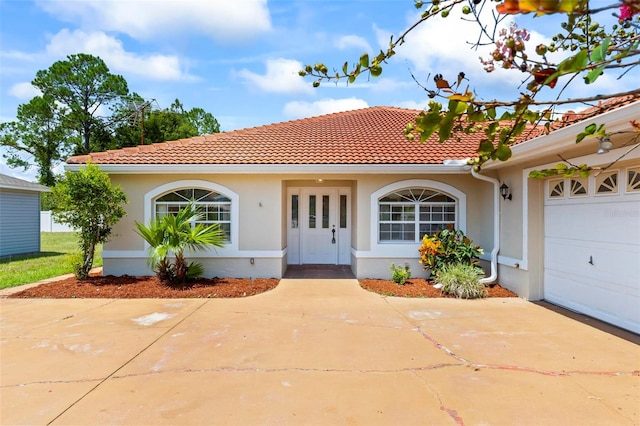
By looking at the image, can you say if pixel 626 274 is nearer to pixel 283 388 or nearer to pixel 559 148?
pixel 559 148

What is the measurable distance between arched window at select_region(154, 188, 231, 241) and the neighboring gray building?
991cm

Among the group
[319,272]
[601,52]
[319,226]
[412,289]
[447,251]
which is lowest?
[412,289]

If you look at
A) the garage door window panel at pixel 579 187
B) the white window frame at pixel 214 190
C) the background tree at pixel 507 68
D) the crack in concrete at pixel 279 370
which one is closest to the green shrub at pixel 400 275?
the garage door window panel at pixel 579 187

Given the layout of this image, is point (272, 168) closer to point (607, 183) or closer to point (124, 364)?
point (124, 364)

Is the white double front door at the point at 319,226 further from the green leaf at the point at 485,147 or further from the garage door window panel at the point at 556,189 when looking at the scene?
the green leaf at the point at 485,147

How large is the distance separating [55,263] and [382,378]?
45.9 ft

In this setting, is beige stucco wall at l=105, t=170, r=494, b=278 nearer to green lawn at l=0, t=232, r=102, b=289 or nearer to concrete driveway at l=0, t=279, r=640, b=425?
green lawn at l=0, t=232, r=102, b=289

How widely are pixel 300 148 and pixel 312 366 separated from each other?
24.1ft

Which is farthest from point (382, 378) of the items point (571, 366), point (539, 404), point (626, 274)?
point (626, 274)

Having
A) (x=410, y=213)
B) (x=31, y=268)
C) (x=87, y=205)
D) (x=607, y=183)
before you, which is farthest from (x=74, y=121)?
(x=607, y=183)

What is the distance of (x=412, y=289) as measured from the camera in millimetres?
9062

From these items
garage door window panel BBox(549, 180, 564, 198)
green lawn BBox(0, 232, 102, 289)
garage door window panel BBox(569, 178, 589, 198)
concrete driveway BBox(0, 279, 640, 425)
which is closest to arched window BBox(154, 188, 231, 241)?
green lawn BBox(0, 232, 102, 289)

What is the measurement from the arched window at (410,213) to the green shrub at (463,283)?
1725 millimetres

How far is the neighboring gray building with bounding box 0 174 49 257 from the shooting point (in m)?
15.7
